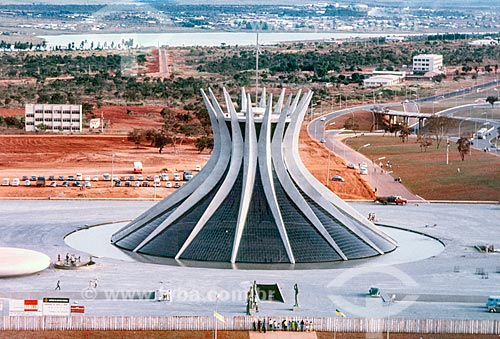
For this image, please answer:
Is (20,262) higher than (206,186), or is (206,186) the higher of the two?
(206,186)

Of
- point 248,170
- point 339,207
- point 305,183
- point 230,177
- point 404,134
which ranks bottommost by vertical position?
point 404,134

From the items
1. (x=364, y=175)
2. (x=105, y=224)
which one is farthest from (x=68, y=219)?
(x=364, y=175)

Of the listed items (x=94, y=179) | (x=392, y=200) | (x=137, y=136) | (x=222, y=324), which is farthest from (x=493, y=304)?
(x=137, y=136)

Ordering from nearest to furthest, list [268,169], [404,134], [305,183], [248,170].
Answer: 1. [248,170]
2. [268,169]
3. [305,183]
4. [404,134]

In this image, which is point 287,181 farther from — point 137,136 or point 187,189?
point 137,136

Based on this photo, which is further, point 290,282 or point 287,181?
point 287,181

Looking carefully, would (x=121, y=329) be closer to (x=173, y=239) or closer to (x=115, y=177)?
(x=173, y=239)

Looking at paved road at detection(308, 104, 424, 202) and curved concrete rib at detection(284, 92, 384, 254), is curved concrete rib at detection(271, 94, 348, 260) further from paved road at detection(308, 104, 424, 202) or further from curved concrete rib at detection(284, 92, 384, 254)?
paved road at detection(308, 104, 424, 202)
